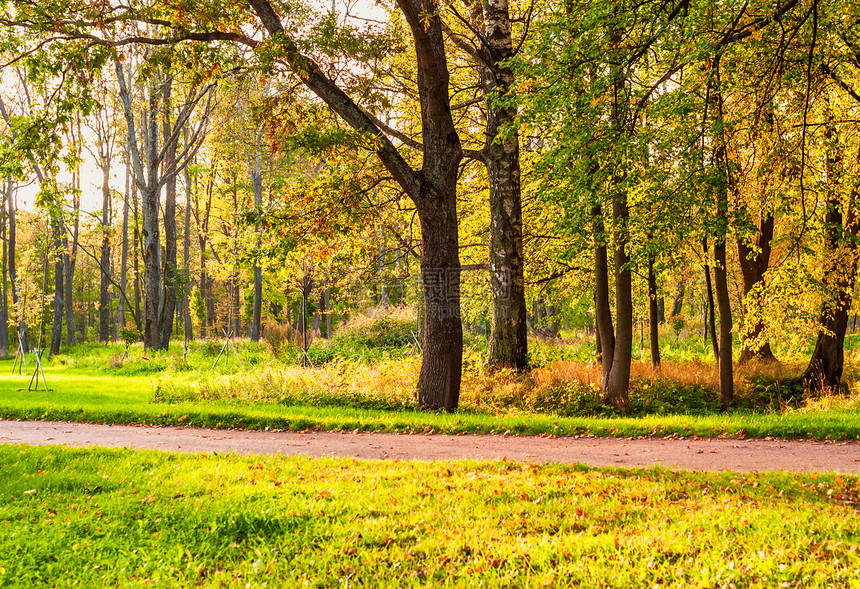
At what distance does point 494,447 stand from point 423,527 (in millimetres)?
3399

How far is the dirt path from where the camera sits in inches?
279

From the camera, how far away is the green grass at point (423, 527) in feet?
13.2

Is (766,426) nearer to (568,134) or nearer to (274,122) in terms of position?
(568,134)

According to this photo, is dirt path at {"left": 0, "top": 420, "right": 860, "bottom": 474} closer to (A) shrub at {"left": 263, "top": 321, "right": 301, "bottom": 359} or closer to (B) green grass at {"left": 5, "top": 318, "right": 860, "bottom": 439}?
(B) green grass at {"left": 5, "top": 318, "right": 860, "bottom": 439}

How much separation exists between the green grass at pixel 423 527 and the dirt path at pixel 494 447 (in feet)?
3.18

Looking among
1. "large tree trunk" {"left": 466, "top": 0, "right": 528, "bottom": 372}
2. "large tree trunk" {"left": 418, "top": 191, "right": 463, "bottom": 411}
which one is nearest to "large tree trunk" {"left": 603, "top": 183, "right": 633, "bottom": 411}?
"large tree trunk" {"left": 466, "top": 0, "right": 528, "bottom": 372}

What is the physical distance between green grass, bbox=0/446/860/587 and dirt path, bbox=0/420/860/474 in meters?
0.97

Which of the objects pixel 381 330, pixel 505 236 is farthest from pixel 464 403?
pixel 381 330

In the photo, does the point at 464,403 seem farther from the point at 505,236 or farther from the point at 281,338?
the point at 281,338

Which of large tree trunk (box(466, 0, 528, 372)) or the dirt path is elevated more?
large tree trunk (box(466, 0, 528, 372))

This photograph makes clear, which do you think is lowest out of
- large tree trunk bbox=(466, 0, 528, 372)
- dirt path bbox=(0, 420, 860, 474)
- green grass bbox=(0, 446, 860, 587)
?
dirt path bbox=(0, 420, 860, 474)

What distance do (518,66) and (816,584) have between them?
7.01 m

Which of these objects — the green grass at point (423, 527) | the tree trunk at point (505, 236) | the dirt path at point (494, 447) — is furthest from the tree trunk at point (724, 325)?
the green grass at point (423, 527)

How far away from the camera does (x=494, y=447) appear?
317 inches
